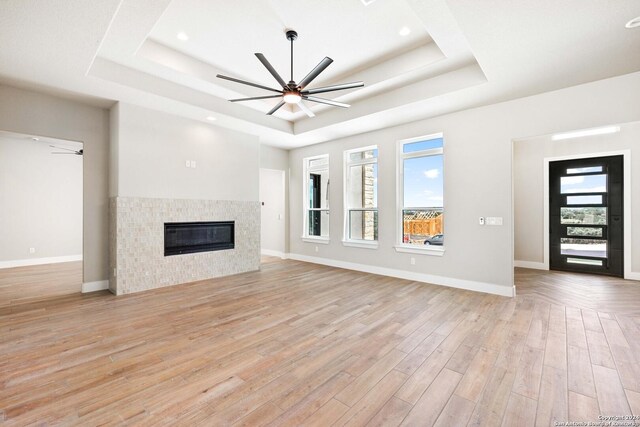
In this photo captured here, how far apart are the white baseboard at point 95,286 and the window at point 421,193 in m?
5.06

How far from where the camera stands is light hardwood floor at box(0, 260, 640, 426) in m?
1.76

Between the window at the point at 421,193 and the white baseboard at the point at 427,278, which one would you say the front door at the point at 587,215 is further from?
the window at the point at 421,193

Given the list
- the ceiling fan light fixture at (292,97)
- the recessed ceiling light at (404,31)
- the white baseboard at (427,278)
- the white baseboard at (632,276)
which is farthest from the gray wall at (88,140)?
the white baseboard at (632,276)

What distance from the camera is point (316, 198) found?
7.21 m

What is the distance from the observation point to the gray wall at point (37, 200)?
6117mm

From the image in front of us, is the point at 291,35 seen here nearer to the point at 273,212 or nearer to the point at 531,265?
the point at 273,212

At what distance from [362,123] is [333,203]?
2020 millimetres

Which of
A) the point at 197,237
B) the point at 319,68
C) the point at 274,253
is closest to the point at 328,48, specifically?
the point at 319,68

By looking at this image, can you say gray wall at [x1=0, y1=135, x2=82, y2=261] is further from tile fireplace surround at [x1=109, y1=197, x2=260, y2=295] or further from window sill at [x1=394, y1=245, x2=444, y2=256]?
window sill at [x1=394, y1=245, x2=444, y2=256]

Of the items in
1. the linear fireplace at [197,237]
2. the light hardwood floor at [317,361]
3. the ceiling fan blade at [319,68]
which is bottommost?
the light hardwood floor at [317,361]

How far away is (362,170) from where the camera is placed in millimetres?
6234

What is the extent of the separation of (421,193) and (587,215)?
339cm

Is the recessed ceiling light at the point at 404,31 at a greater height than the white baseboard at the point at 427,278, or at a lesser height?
greater

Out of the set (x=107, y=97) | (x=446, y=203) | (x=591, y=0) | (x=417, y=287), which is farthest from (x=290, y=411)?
(x=107, y=97)
